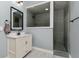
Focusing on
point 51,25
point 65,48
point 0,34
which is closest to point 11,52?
point 0,34

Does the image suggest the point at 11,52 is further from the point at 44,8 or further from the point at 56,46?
the point at 44,8

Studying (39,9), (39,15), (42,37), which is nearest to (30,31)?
(42,37)

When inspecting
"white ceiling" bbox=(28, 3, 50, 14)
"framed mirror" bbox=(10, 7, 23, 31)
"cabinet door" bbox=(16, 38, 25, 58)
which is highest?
"white ceiling" bbox=(28, 3, 50, 14)

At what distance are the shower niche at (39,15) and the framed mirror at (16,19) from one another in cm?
51

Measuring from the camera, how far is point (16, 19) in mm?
2697

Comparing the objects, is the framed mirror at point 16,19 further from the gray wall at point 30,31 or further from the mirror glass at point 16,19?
the gray wall at point 30,31

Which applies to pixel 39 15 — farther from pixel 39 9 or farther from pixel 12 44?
pixel 12 44

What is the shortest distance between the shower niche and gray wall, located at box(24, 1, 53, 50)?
→ 220 mm

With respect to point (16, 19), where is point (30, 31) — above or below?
below

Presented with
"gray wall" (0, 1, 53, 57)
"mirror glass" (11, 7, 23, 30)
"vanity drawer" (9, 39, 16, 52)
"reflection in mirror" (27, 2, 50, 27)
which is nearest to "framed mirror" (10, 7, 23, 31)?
"mirror glass" (11, 7, 23, 30)

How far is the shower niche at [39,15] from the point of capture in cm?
289

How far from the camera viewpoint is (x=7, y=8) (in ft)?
7.45

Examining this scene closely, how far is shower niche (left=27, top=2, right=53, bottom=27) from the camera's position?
9.48ft

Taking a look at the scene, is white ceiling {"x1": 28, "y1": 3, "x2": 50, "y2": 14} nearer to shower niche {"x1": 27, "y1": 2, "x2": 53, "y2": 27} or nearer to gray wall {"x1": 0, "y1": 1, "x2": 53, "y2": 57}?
shower niche {"x1": 27, "y1": 2, "x2": 53, "y2": 27}
